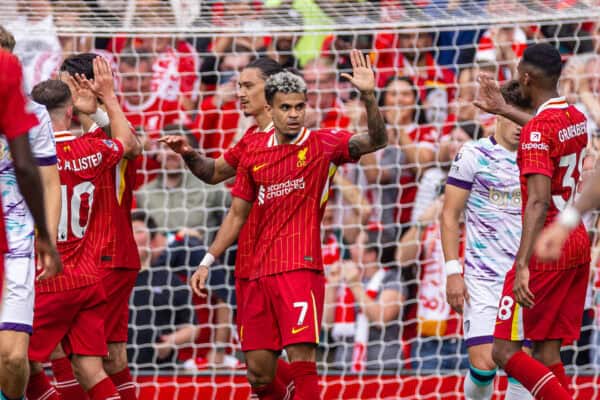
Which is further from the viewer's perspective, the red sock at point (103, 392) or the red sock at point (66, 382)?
the red sock at point (66, 382)

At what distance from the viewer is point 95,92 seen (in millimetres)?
7473

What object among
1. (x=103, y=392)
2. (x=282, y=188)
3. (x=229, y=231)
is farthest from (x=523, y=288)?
(x=103, y=392)

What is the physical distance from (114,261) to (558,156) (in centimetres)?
268

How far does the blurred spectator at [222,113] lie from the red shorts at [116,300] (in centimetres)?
308

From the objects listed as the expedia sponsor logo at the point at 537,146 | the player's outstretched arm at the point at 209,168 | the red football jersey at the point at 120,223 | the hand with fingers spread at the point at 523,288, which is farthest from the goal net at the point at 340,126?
the hand with fingers spread at the point at 523,288

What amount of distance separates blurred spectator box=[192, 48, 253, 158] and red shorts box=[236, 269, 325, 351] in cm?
343

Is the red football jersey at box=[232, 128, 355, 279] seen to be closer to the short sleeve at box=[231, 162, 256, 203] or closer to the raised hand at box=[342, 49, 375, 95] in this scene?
the short sleeve at box=[231, 162, 256, 203]

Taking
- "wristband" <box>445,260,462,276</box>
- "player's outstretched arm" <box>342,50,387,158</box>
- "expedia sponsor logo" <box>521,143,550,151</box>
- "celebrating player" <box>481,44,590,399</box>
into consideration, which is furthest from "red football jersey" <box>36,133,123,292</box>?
"expedia sponsor logo" <box>521,143,550,151</box>

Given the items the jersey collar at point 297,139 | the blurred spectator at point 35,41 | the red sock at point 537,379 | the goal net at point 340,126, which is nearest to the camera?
the red sock at point 537,379

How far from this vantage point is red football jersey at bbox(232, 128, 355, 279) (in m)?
7.19

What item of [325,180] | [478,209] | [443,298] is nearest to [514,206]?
[478,209]

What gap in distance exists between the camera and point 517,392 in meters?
7.51

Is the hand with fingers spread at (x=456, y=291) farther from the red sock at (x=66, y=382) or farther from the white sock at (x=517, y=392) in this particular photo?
the red sock at (x=66, y=382)

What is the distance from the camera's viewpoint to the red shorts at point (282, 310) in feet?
23.0
